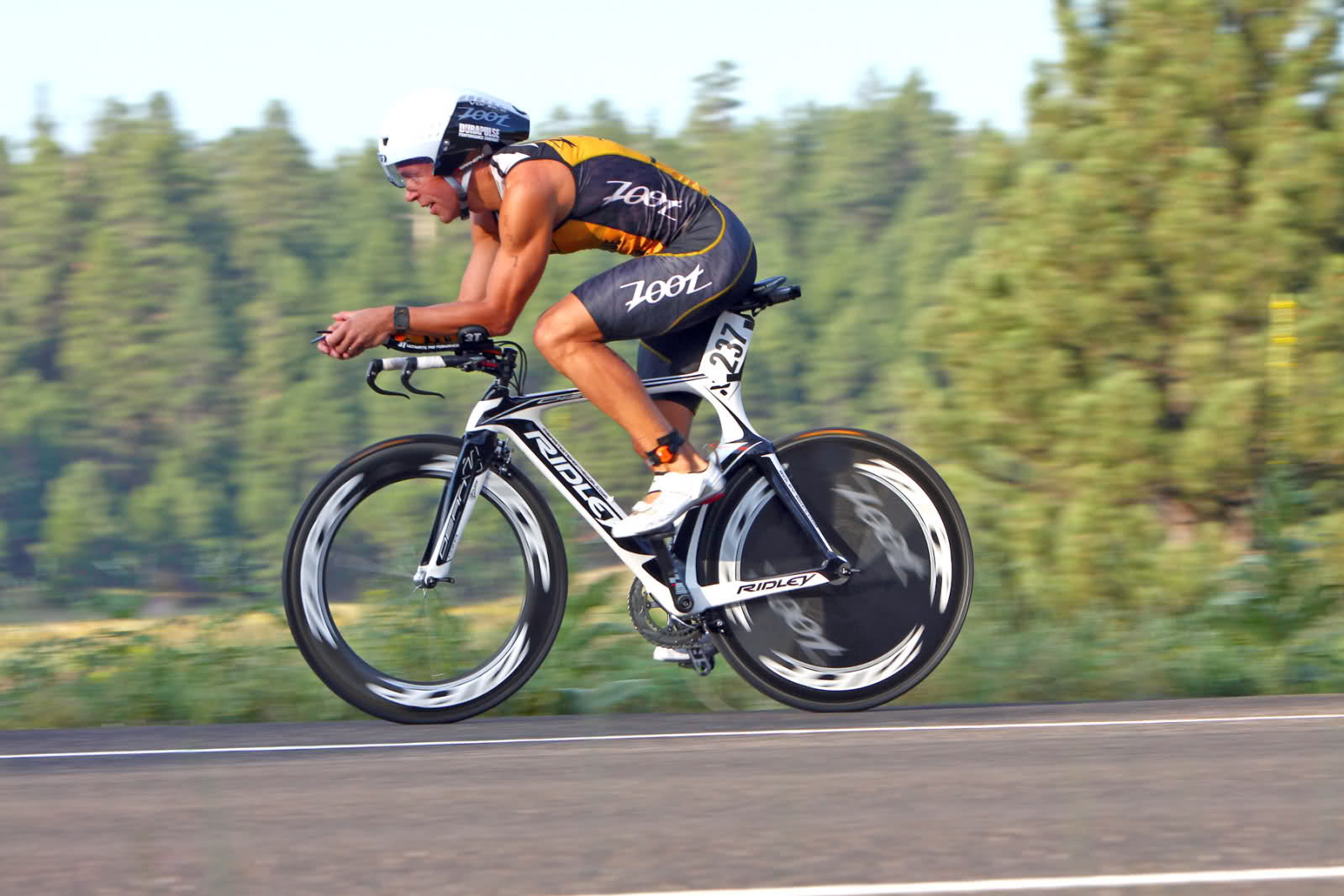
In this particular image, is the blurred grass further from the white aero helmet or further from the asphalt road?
the white aero helmet

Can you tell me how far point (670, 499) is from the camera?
490 cm

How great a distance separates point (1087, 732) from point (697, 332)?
167 cm

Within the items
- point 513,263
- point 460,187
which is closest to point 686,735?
point 513,263

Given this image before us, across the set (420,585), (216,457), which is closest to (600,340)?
(420,585)

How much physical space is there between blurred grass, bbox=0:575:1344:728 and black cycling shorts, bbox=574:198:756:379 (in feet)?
4.13

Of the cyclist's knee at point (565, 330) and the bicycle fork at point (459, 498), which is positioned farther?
the bicycle fork at point (459, 498)

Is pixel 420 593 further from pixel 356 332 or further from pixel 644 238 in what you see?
pixel 644 238

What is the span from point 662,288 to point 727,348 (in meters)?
0.37

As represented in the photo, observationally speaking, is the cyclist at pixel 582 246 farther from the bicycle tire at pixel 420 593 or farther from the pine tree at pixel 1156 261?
the pine tree at pixel 1156 261

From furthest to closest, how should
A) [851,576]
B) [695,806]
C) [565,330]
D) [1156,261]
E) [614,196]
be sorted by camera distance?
[1156,261], [851,576], [614,196], [565,330], [695,806]

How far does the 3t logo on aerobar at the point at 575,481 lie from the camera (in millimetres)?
5016

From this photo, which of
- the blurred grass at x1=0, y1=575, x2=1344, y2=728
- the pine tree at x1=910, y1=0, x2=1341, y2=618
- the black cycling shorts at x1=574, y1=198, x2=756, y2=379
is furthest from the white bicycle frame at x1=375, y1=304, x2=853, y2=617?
the pine tree at x1=910, y1=0, x2=1341, y2=618

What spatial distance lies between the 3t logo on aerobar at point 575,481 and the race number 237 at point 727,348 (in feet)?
1.79

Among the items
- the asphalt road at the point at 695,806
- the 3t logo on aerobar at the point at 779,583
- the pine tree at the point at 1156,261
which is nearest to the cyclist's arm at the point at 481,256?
the 3t logo on aerobar at the point at 779,583
